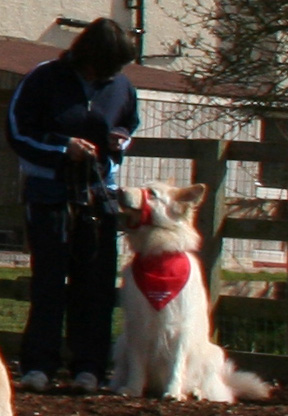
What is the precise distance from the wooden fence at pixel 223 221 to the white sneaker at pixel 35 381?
1279 mm

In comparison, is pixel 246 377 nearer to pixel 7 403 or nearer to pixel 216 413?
pixel 216 413

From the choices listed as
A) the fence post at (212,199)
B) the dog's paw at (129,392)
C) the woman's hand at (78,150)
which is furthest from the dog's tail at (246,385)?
the woman's hand at (78,150)

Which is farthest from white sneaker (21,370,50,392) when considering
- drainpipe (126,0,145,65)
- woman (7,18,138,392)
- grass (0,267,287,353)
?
drainpipe (126,0,145,65)

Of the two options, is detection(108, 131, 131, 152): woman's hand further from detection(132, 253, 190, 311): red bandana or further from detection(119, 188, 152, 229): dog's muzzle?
detection(132, 253, 190, 311): red bandana

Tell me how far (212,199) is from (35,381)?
1617 millimetres

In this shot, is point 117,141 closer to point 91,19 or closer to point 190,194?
point 190,194

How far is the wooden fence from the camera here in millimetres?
6746

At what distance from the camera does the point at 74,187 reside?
5.96 metres

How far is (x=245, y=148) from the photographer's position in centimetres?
680

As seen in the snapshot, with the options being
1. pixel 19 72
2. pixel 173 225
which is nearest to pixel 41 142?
pixel 173 225

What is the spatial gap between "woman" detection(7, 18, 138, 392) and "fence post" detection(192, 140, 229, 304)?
2.44 ft

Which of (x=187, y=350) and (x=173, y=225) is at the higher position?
(x=173, y=225)

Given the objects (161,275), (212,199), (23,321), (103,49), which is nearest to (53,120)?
(103,49)

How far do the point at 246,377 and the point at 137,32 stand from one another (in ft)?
52.5
